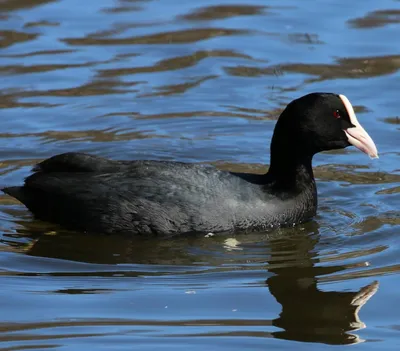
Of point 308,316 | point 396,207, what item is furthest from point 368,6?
point 308,316

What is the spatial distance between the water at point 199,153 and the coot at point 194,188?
0.44 feet

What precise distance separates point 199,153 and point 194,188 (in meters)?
1.75

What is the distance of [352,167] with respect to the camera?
9.30 m

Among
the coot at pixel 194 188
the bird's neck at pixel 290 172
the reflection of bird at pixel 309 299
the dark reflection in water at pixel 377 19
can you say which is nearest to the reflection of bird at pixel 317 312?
the reflection of bird at pixel 309 299

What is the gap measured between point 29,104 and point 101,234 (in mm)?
3002

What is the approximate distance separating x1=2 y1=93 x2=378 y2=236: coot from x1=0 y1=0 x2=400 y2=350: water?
133mm

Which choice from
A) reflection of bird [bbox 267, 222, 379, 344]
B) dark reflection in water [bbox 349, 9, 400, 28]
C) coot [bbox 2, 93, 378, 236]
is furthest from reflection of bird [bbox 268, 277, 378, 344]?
dark reflection in water [bbox 349, 9, 400, 28]

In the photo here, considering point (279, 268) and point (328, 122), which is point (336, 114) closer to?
point (328, 122)

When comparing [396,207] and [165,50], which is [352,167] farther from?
[165,50]

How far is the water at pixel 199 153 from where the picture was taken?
6359 millimetres

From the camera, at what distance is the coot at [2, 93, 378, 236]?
7883 mm

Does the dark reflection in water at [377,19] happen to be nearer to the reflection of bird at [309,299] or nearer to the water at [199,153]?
the water at [199,153]

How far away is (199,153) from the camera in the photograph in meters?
9.61

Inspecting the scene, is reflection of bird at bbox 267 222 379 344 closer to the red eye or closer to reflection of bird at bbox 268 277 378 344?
reflection of bird at bbox 268 277 378 344
